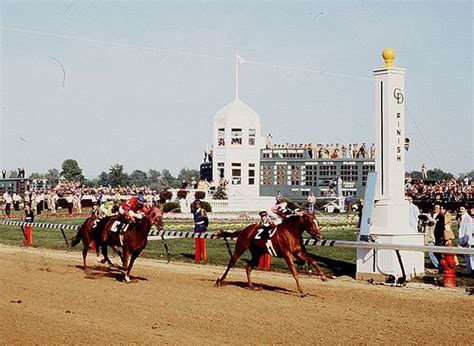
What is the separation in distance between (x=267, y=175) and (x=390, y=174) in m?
35.6

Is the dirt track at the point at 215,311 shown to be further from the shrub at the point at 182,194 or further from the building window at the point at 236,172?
the building window at the point at 236,172

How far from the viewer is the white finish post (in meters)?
17.0

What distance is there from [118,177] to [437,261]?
73.8 meters

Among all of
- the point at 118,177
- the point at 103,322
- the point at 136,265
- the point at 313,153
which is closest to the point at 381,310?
the point at 103,322

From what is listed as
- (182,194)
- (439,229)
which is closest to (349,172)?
(182,194)

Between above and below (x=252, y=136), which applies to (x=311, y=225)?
below

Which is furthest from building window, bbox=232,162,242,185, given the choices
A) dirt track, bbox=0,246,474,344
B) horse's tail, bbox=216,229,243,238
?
horse's tail, bbox=216,229,243,238

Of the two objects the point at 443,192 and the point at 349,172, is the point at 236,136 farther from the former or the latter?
the point at 443,192

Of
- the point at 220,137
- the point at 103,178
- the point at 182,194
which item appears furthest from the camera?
the point at 103,178

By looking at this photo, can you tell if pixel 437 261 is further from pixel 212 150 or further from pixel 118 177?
pixel 118 177

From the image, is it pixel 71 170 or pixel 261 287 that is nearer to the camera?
pixel 261 287

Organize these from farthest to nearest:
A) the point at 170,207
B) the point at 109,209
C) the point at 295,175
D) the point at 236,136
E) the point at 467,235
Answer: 1. the point at 236,136
2. the point at 295,175
3. the point at 170,207
4. the point at 109,209
5. the point at 467,235

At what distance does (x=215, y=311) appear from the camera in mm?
12664

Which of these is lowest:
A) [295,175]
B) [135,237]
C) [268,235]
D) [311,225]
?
[135,237]
